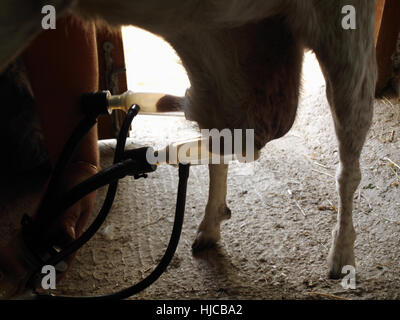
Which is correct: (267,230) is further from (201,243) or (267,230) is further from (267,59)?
(267,59)

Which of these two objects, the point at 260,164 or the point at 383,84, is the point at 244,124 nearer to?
the point at 260,164

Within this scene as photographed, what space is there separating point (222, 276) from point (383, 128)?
0.96m

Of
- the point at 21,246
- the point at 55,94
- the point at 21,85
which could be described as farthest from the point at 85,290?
the point at 21,85

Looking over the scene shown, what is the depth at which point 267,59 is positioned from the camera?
0.84 meters

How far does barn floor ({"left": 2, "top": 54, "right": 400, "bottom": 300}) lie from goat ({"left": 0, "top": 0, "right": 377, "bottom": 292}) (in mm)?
168

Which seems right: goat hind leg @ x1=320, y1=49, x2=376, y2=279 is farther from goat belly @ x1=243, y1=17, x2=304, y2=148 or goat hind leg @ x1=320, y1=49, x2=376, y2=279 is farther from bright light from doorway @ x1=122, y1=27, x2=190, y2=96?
bright light from doorway @ x1=122, y1=27, x2=190, y2=96

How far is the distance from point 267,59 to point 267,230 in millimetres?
556

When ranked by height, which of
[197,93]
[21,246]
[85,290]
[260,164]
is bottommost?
[85,290]

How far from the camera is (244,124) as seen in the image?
2.81 ft

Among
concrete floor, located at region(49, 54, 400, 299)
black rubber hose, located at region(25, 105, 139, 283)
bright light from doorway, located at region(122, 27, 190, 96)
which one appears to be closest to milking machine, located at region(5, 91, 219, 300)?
black rubber hose, located at region(25, 105, 139, 283)

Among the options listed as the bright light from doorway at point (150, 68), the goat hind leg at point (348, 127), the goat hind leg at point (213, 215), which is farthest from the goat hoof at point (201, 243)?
the bright light from doorway at point (150, 68)

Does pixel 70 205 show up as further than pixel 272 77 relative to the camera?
No

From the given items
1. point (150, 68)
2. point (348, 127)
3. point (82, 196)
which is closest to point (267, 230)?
point (348, 127)

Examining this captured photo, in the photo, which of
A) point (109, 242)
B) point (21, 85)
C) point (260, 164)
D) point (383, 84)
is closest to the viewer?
point (109, 242)
